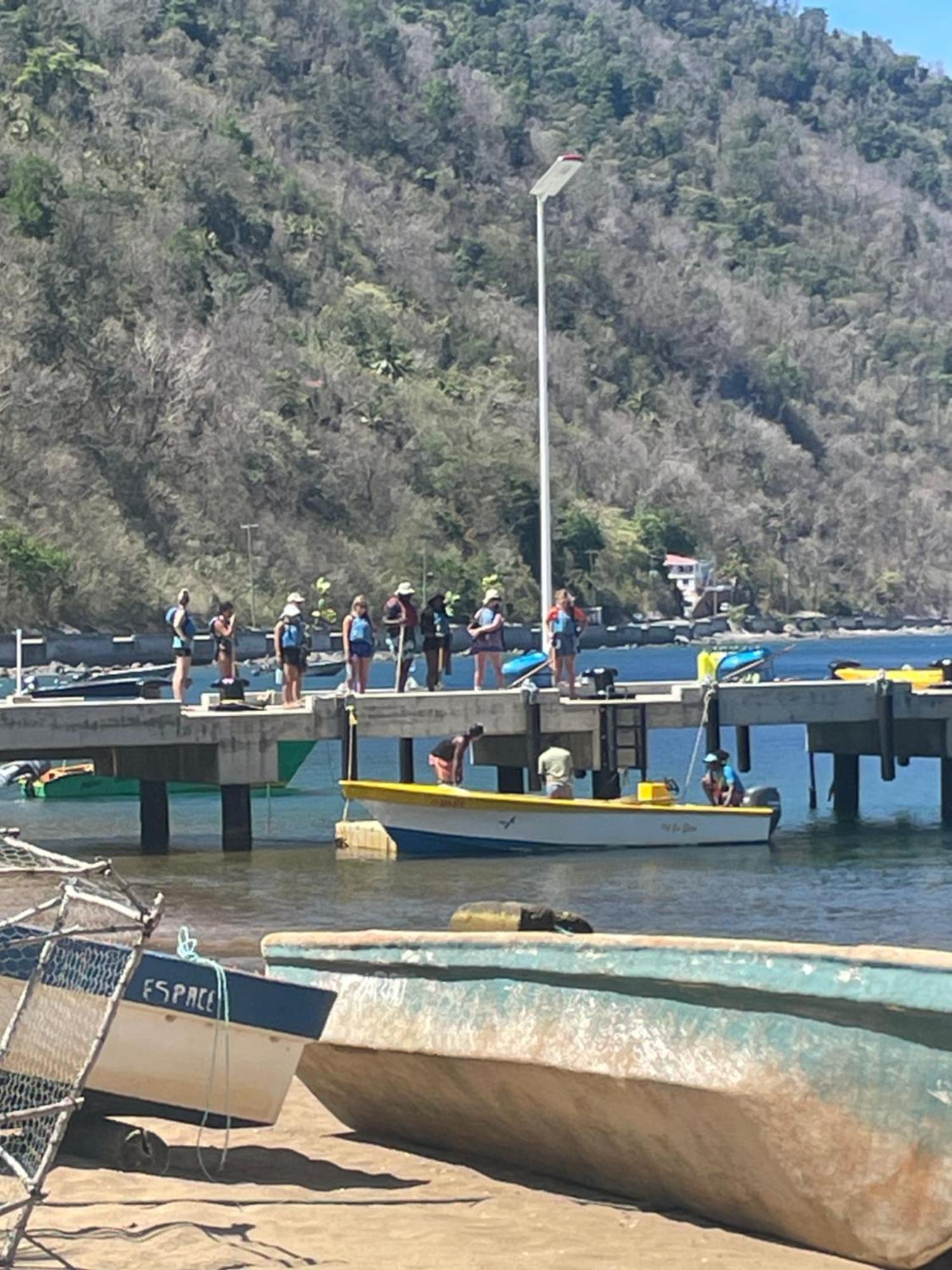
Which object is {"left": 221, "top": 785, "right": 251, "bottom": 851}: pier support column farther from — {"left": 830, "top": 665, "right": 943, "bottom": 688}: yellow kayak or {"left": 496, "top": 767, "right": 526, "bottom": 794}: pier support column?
{"left": 830, "top": 665, "right": 943, "bottom": 688}: yellow kayak

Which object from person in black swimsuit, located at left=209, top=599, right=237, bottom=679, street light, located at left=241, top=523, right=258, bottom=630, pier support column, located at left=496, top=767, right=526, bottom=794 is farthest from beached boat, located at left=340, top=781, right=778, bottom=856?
street light, located at left=241, top=523, right=258, bottom=630

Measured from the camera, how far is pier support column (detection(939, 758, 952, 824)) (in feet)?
108

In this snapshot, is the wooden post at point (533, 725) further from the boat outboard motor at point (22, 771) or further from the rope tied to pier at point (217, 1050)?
the rope tied to pier at point (217, 1050)

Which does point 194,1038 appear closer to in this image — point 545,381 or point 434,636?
point 434,636

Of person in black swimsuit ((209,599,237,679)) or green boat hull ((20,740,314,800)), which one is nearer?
person in black swimsuit ((209,599,237,679))

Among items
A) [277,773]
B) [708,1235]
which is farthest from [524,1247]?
[277,773]

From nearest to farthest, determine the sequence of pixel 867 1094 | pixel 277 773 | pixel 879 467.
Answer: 1. pixel 867 1094
2. pixel 277 773
3. pixel 879 467

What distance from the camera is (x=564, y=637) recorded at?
2908 centimetres

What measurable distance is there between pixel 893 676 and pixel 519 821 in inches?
327

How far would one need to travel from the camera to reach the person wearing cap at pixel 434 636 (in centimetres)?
2942

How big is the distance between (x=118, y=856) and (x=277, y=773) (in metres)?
2.50

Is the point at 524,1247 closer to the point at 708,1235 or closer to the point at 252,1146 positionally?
the point at 708,1235

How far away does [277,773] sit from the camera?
89.5 feet

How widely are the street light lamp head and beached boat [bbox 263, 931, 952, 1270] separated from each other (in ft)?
67.5
